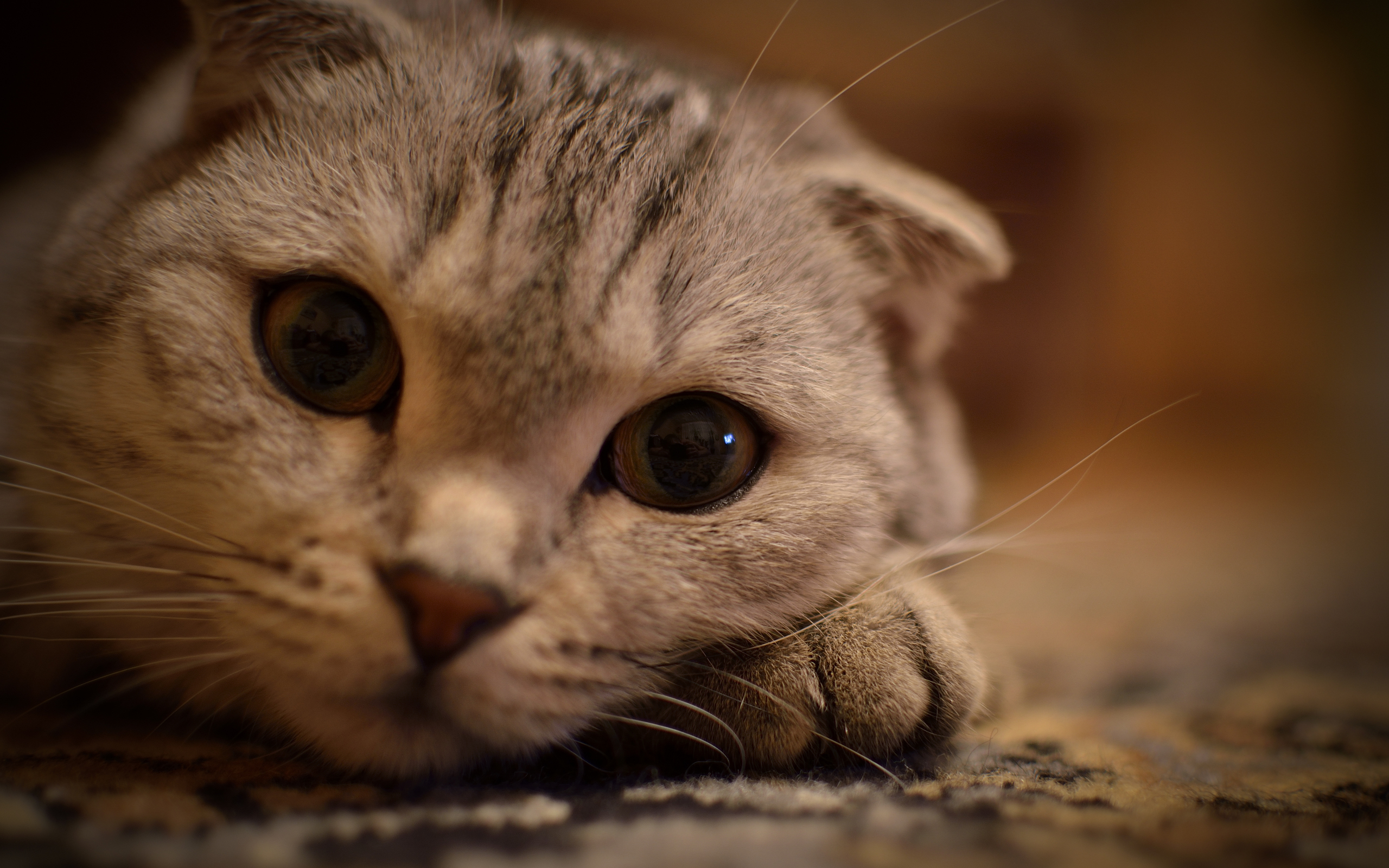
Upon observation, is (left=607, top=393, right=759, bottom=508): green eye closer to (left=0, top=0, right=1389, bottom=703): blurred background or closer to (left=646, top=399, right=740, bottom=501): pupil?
(left=646, top=399, right=740, bottom=501): pupil

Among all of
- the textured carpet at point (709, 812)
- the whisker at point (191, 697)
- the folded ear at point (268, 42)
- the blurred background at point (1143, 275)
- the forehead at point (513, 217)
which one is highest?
the blurred background at point (1143, 275)

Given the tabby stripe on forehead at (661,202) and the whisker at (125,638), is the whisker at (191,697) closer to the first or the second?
the whisker at (125,638)

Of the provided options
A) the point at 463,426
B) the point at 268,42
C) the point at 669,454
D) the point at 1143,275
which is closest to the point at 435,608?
the point at 463,426

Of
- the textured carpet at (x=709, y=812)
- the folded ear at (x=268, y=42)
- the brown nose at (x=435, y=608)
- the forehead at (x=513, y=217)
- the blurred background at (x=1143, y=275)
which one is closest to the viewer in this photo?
the textured carpet at (x=709, y=812)

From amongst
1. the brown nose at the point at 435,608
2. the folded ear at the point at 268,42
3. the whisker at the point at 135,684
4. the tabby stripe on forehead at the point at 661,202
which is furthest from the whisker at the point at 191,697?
the folded ear at the point at 268,42

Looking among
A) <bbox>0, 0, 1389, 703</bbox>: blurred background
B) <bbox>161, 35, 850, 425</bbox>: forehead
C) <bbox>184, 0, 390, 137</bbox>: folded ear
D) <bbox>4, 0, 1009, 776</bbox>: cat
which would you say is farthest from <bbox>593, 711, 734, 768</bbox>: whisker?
<bbox>184, 0, 390, 137</bbox>: folded ear
